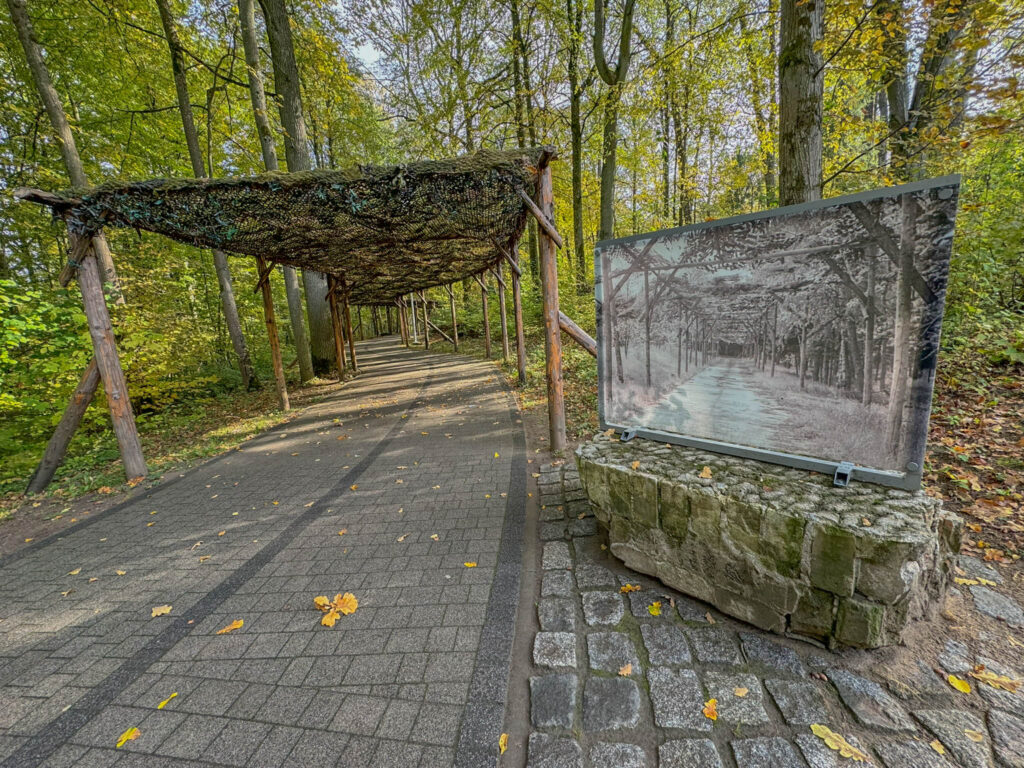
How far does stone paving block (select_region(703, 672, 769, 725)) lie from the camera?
149 cm

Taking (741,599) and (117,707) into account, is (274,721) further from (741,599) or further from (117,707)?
(741,599)

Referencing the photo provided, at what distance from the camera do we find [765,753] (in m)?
1.36

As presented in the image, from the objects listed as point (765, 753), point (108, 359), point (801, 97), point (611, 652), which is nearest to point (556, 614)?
point (611, 652)

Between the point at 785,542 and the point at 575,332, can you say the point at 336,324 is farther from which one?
the point at 785,542

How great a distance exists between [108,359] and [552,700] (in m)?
5.68

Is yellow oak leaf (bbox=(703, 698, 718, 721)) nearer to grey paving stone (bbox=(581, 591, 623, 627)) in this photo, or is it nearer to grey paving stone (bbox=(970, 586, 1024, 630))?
grey paving stone (bbox=(581, 591, 623, 627))

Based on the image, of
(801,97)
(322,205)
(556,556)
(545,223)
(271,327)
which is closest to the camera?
Result: (556,556)

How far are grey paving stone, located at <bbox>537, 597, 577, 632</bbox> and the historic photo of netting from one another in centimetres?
121

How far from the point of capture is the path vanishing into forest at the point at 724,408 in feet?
6.97

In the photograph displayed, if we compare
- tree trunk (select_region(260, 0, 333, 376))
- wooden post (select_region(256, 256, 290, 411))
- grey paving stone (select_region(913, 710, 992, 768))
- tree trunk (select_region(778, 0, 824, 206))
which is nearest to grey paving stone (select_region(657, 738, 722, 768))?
grey paving stone (select_region(913, 710, 992, 768))

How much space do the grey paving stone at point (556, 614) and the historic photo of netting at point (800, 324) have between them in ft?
3.97

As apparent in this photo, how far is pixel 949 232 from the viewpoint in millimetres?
1554

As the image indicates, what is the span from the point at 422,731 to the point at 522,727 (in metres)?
0.39

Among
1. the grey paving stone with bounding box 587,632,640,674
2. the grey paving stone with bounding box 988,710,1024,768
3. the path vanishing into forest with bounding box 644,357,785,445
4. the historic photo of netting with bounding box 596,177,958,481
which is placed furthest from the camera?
the path vanishing into forest with bounding box 644,357,785,445
